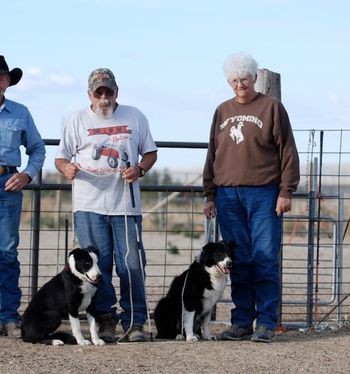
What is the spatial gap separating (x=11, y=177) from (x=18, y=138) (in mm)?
351

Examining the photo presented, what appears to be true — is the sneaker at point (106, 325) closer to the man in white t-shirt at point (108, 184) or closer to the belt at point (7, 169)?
the man in white t-shirt at point (108, 184)

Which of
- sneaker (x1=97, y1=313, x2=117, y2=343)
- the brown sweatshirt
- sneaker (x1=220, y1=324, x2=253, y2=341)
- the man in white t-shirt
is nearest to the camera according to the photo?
the brown sweatshirt

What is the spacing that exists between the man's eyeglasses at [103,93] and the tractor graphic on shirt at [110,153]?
398 mm

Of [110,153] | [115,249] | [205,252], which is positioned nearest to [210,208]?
[205,252]

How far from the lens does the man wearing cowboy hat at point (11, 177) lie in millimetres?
8047

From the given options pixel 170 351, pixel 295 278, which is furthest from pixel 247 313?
pixel 295 278

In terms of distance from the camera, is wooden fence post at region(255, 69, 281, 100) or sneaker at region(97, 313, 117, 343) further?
wooden fence post at region(255, 69, 281, 100)

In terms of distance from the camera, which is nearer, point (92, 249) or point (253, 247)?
point (92, 249)

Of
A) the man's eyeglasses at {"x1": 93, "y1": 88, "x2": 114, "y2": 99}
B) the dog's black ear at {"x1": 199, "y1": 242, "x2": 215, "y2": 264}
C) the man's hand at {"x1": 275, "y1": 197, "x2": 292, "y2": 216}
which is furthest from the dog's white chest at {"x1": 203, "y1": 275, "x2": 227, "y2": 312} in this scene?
the man's eyeglasses at {"x1": 93, "y1": 88, "x2": 114, "y2": 99}

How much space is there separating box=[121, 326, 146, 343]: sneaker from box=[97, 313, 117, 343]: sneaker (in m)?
0.11

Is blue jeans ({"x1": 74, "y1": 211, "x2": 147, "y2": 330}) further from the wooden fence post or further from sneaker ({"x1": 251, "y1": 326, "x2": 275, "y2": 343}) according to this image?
the wooden fence post

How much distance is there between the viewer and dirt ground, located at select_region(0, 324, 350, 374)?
682 centimetres

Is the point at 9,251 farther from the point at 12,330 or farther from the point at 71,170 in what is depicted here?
the point at 71,170

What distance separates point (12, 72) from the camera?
8.21 m
